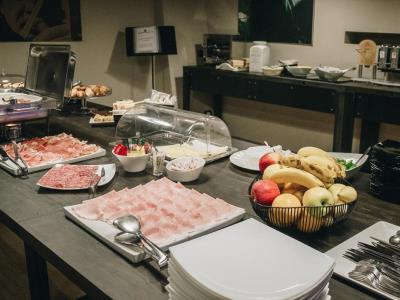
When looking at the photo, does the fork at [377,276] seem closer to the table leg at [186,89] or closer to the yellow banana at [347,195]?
the yellow banana at [347,195]

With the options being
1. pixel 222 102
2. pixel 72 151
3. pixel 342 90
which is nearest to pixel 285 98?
pixel 342 90

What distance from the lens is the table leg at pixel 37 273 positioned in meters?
2.07

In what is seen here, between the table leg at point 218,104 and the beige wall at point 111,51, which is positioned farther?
the table leg at point 218,104

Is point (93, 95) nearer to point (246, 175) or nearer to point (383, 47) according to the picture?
point (246, 175)

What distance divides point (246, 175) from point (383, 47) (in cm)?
256

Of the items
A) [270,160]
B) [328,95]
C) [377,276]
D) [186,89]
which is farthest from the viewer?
[186,89]

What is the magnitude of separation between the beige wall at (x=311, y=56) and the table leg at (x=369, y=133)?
2.5 inches

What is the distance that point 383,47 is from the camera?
387cm

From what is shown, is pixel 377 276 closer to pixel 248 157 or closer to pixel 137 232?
pixel 137 232

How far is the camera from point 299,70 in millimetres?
4414

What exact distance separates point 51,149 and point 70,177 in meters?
0.47

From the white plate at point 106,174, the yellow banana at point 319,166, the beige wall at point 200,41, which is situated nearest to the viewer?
the yellow banana at point 319,166

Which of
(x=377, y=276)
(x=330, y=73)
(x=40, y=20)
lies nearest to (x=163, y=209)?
(x=377, y=276)

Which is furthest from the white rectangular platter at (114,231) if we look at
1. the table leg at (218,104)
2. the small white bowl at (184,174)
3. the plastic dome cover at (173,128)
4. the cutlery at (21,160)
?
the table leg at (218,104)
